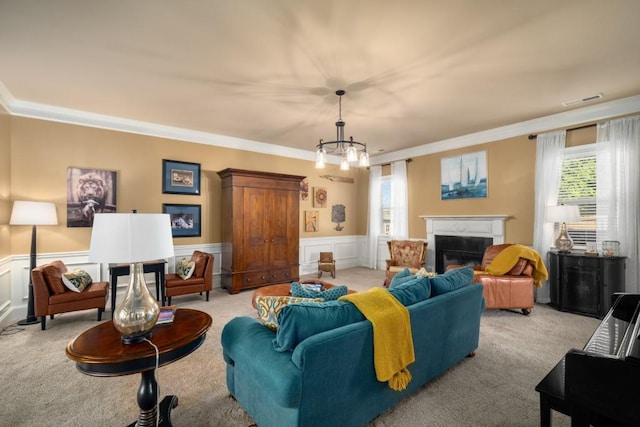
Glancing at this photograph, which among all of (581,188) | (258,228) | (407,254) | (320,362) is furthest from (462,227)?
(320,362)

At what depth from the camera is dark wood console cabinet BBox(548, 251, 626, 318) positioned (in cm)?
366

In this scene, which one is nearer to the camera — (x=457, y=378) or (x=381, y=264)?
(x=457, y=378)

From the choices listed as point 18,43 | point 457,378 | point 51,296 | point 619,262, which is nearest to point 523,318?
point 619,262

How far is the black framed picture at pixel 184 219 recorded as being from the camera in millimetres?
4945

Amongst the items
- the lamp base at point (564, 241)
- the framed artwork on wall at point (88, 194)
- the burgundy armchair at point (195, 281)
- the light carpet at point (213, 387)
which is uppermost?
the framed artwork on wall at point (88, 194)

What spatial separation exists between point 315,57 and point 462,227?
427cm

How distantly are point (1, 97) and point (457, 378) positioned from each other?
5.82 metres

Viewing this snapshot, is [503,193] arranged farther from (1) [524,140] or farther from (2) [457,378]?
(2) [457,378]

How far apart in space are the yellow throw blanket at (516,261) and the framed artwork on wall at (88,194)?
18.9 feet

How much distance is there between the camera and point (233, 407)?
80.7 inches

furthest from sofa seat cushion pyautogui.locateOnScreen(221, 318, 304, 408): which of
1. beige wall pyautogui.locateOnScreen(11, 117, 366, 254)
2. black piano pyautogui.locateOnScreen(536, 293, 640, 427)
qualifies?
beige wall pyautogui.locateOnScreen(11, 117, 366, 254)

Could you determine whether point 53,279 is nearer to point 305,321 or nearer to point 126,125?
point 126,125

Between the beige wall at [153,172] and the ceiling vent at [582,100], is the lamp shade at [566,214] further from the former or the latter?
the ceiling vent at [582,100]

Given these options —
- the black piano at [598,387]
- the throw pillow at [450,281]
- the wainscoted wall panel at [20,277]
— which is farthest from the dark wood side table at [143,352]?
the wainscoted wall panel at [20,277]
